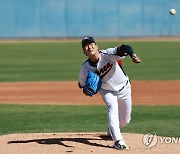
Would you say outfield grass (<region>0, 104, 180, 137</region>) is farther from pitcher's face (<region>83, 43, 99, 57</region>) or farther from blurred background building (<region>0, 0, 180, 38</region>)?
blurred background building (<region>0, 0, 180, 38</region>)

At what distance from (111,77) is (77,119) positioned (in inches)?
132

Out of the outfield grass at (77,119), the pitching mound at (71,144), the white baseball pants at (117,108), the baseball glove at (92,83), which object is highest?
the baseball glove at (92,83)

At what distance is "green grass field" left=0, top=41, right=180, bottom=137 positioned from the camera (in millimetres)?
9367

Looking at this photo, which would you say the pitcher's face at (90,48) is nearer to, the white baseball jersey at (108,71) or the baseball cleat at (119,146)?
the white baseball jersey at (108,71)

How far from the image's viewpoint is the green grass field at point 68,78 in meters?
9.37

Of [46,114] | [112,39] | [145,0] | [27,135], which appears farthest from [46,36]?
[27,135]

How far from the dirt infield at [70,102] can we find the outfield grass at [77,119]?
2.51 feet

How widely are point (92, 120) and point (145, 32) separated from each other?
31.4 m

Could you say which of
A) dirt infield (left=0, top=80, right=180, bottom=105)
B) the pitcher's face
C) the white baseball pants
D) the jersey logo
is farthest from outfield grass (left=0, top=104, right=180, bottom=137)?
the pitcher's face

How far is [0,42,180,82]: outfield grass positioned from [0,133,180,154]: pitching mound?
10.1 metres

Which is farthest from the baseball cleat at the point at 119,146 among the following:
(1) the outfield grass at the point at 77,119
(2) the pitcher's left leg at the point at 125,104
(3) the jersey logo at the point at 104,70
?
(1) the outfield grass at the point at 77,119

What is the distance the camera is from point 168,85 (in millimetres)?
16000

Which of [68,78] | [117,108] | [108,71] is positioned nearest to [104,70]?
[108,71]

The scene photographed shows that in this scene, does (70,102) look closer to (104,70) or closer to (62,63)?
(104,70)
